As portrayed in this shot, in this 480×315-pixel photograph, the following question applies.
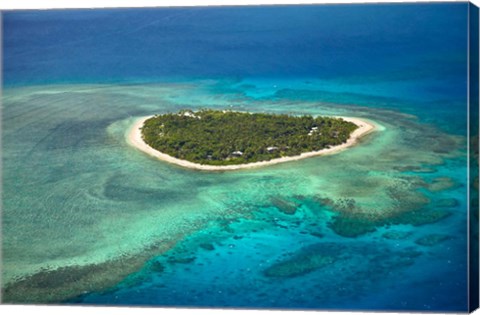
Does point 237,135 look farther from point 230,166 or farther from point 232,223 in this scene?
point 232,223

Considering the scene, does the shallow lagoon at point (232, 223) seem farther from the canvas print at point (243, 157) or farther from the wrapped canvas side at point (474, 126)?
the wrapped canvas side at point (474, 126)

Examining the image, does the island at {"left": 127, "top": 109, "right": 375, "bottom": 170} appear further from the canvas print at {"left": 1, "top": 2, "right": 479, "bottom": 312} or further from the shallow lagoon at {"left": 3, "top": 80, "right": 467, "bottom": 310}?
the shallow lagoon at {"left": 3, "top": 80, "right": 467, "bottom": 310}

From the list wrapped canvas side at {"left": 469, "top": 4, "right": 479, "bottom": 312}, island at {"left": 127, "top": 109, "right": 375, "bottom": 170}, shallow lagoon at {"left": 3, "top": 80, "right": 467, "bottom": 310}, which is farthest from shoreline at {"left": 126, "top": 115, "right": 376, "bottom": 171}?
wrapped canvas side at {"left": 469, "top": 4, "right": 479, "bottom": 312}

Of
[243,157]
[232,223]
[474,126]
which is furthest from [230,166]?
[474,126]

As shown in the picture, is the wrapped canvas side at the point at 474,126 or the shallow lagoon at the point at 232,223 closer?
the shallow lagoon at the point at 232,223

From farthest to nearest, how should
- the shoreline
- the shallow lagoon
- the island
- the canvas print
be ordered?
the island, the shoreline, the canvas print, the shallow lagoon

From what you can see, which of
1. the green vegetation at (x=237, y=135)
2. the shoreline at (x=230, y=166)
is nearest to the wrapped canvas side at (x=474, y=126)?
the shoreline at (x=230, y=166)

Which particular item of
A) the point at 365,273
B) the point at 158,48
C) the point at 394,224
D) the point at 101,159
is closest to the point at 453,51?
the point at 394,224
